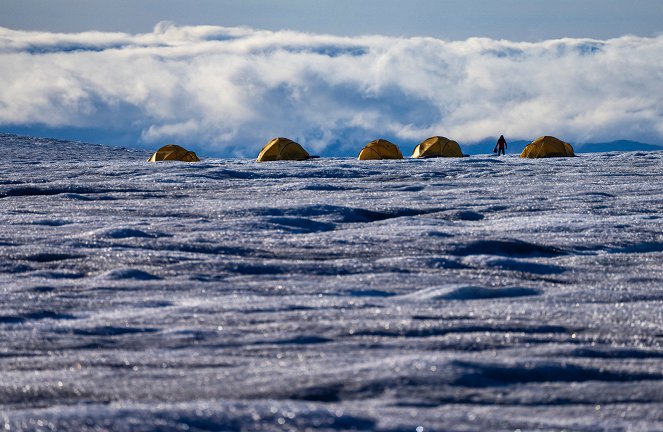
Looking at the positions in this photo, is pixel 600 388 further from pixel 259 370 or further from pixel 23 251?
pixel 23 251

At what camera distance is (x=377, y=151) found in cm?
2638

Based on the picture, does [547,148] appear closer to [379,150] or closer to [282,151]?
[379,150]

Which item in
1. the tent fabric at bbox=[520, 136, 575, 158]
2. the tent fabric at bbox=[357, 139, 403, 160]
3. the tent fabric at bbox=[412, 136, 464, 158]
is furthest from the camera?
the tent fabric at bbox=[412, 136, 464, 158]

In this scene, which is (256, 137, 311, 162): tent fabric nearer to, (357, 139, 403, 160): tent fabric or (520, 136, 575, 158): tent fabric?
(357, 139, 403, 160): tent fabric

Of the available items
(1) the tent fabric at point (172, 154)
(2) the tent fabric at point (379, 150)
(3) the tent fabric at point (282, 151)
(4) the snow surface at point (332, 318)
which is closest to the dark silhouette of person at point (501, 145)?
(2) the tent fabric at point (379, 150)

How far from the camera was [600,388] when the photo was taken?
9.53 feet

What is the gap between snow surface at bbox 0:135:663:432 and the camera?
8.78 ft

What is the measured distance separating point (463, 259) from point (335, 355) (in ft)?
7.31

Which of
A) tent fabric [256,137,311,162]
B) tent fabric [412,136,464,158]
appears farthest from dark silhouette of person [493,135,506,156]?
tent fabric [256,137,311,162]

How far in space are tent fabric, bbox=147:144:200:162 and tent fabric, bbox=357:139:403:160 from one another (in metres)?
4.90

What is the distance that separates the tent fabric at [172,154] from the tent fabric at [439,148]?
692 centimetres

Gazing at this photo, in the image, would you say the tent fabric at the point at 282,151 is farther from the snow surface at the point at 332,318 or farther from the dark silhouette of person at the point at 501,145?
the snow surface at the point at 332,318

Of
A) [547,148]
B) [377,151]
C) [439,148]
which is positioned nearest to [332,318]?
[377,151]

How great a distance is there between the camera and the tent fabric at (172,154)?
2613 cm
